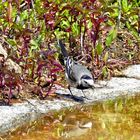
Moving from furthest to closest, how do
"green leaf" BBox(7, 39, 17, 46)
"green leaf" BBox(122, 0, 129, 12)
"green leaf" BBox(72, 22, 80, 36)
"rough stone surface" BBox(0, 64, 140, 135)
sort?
"green leaf" BBox(122, 0, 129, 12), "green leaf" BBox(72, 22, 80, 36), "green leaf" BBox(7, 39, 17, 46), "rough stone surface" BBox(0, 64, 140, 135)

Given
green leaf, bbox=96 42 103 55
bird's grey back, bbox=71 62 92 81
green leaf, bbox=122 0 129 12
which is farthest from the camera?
green leaf, bbox=122 0 129 12

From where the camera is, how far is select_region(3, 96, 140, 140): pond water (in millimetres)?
4773

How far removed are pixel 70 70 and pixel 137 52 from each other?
5.47 feet

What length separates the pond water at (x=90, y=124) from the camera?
4.77 m

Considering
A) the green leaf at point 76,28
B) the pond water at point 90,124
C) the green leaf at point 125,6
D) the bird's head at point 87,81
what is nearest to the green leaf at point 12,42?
the bird's head at point 87,81

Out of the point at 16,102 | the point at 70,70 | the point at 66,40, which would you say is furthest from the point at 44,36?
the point at 16,102

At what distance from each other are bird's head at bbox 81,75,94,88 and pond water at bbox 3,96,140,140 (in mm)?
241

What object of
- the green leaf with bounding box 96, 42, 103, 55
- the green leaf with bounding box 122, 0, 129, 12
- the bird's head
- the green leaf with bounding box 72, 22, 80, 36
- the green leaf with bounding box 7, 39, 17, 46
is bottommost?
the bird's head

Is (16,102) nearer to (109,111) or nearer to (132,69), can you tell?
(109,111)

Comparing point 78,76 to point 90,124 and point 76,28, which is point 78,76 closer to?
point 90,124

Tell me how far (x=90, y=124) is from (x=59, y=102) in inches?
21.5

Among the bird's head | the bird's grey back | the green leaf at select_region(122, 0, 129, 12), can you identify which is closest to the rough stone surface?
the bird's head

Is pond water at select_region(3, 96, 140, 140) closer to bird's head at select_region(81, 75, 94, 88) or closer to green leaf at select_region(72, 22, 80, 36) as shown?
bird's head at select_region(81, 75, 94, 88)

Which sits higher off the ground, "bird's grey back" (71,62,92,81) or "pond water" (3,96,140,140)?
"bird's grey back" (71,62,92,81)
